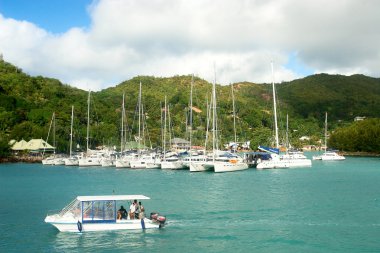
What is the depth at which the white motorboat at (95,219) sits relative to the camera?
30.5 m

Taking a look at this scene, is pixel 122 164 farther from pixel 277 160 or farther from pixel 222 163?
pixel 277 160

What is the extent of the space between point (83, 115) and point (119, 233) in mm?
126483

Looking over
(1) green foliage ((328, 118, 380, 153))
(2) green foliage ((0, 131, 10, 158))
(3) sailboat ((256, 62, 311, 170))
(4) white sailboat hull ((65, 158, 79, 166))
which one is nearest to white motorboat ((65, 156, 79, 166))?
(4) white sailboat hull ((65, 158, 79, 166))

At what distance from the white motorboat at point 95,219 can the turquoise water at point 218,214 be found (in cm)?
56

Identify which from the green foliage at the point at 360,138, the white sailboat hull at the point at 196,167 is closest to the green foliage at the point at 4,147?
the white sailboat hull at the point at 196,167

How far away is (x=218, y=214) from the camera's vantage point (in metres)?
37.3

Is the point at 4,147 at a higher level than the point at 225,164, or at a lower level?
higher

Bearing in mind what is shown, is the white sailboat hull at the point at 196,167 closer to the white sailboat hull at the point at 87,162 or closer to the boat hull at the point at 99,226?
the white sailboat hull at the point at 87,162

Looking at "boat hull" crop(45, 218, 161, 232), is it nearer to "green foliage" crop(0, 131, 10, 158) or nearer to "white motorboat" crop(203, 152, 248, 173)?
"white motorboat" crop(203, 152, 248, 173)

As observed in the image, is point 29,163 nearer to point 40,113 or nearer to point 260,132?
point 40,113

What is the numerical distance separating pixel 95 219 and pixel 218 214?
11.5 m

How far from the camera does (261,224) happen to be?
33.7 metres

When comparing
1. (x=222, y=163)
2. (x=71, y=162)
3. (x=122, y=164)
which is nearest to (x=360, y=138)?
(x=222, y=163)


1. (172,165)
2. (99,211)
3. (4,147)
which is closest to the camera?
(99,211)
